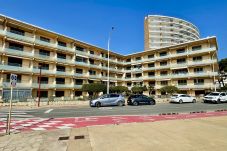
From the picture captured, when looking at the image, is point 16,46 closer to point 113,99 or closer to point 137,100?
point 113,99

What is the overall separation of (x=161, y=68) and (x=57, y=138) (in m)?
48.6

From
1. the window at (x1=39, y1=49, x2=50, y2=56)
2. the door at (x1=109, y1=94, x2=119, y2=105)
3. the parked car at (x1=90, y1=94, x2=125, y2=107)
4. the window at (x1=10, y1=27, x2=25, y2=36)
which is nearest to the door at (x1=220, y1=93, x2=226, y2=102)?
the parked car at (x1=90, y1=94, x2=125, y2=107)

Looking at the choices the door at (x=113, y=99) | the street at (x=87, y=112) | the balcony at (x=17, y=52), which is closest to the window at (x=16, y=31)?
the balcony at (x=17, y=52)

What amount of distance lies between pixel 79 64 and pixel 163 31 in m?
61.8

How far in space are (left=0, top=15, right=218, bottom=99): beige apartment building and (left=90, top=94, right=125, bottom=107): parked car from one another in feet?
54.0

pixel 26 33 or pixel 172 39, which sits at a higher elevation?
pixel 172 39

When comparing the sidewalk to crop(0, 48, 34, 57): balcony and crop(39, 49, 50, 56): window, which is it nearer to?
crop(0, 48, 34, 57): balcony

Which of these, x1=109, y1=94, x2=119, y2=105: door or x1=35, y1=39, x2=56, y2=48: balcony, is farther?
x1=35, y1=39, x2=56, y2=48: balcony

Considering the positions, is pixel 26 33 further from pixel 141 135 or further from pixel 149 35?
pixel 149 35

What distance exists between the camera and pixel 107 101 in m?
23.9

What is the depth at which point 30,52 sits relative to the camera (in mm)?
37875

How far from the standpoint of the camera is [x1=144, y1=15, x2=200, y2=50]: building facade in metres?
92.6

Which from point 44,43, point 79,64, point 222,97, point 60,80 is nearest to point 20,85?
point 60,80

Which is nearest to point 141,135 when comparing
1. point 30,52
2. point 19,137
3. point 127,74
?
point 19,137
